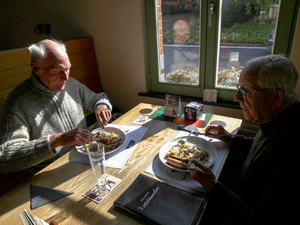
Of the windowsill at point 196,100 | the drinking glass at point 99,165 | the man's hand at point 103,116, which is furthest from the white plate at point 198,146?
the windowsill at point 196,100

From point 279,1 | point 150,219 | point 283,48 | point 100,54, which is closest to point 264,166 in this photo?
point 150,219

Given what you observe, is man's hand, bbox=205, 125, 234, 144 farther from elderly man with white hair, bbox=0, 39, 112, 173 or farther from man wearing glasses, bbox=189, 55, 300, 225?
elderly man with white hair, bbox=0, 39, 112, 173

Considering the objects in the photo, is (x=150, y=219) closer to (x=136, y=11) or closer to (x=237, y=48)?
(x=237, y=48)

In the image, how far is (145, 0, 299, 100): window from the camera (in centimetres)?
182

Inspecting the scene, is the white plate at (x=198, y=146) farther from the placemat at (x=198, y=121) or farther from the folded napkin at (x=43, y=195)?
the folded napkin at (x=43, y=195)

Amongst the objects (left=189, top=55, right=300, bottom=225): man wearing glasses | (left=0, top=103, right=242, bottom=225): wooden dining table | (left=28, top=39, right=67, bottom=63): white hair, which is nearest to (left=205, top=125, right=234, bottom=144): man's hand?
(left=0, top=103, right=242, bottom=225): wooden dining table

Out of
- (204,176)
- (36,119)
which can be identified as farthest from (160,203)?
(36,119)

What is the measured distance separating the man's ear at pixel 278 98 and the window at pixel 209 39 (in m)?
1.19

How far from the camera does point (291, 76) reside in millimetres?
923

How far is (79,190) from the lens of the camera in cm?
100

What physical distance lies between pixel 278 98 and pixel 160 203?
2.33ft

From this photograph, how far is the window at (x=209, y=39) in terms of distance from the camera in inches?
71.7

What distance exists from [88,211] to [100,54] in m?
2.33

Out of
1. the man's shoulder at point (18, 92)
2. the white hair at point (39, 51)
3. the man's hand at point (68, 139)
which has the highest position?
the white hair at point (39, 51)
